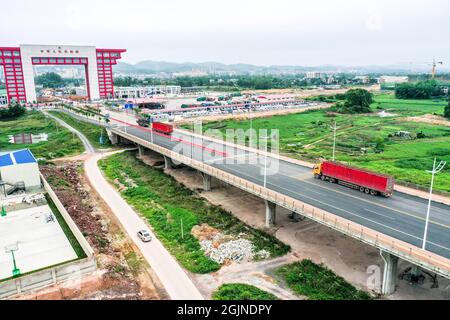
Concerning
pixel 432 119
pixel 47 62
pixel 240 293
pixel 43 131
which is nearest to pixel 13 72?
pixel 47 62

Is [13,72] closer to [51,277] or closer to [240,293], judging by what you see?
[51,277]

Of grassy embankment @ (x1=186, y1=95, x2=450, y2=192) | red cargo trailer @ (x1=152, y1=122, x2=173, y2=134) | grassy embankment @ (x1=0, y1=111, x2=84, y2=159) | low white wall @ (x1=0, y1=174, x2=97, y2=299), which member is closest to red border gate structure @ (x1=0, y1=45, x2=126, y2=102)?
grassy embankment @ (x1=0, y1=111, x2=84, y2=159)

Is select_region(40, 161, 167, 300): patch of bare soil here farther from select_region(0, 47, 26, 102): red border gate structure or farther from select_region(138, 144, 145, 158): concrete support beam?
select_region(0, 47, 26, 102): red border gate structure

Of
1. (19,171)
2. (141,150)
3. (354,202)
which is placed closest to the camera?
(354,202)

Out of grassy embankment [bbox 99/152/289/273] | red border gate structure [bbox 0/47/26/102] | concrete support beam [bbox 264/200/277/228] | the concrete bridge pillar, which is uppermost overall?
red border gate structure [bbox 0/47/26/102]

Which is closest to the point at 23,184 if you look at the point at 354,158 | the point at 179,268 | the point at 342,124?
the point at 179,268

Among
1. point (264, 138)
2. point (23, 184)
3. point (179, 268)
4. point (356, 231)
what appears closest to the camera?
point (356, 231)

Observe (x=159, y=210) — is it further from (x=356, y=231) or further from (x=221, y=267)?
(x=356, y=231)
